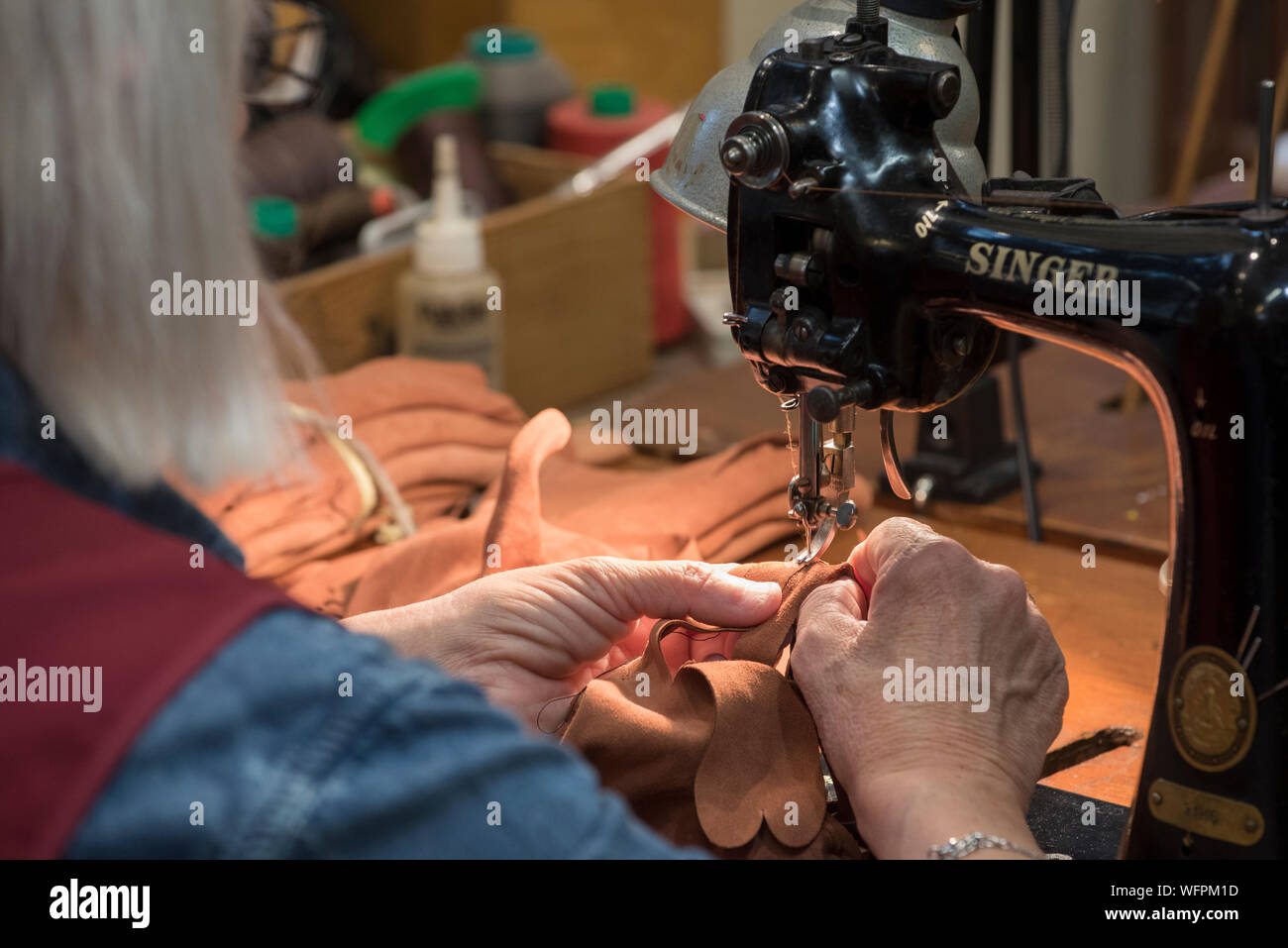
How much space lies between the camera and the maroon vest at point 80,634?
1.55 feet

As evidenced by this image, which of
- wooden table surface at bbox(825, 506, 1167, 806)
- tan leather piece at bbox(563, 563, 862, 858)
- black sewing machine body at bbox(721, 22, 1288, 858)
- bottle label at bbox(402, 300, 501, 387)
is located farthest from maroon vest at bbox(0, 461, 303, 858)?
bottle label at bbox(402, 300, 501, 387)

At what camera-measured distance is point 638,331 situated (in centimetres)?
221

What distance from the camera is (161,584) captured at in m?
0.51

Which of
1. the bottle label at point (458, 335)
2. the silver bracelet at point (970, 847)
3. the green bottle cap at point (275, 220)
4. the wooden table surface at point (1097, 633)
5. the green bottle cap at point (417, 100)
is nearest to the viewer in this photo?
the silver bracelet at point (970, 847)

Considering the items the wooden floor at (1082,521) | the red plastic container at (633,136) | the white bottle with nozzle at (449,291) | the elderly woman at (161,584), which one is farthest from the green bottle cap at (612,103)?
the elderly woman at (161,584)

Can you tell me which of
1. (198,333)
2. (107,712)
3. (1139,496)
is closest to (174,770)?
(107,712)

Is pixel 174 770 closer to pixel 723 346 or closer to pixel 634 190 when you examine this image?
pixel 634 190

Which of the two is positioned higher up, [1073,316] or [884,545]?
[1073,316]

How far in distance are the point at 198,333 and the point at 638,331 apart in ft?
5.45

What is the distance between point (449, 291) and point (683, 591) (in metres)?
0.95

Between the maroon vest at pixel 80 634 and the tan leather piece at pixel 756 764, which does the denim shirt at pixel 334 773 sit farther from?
the tan leather piece at pixel 756 764

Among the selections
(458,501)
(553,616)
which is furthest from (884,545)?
(458,501)

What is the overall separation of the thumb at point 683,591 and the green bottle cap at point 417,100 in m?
1.63

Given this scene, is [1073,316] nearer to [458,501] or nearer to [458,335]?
[458,501]
